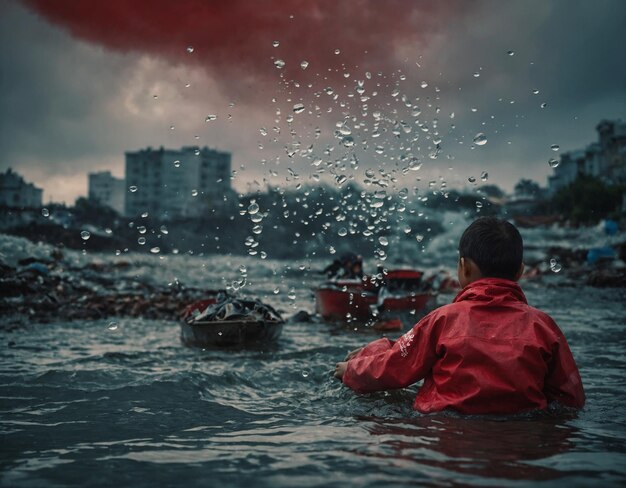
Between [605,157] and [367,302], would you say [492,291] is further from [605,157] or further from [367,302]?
[605,157]

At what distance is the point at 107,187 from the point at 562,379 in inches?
6168

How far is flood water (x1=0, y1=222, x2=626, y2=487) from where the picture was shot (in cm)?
295

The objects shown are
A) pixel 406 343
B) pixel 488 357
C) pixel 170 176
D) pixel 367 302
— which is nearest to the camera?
pixel 488 357

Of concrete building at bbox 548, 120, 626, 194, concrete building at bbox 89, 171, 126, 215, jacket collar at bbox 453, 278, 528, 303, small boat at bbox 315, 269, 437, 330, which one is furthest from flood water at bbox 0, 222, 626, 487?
concrete building at bbox 89, 171, 126, 215

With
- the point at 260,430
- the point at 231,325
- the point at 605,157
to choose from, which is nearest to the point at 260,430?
the point at 260,430

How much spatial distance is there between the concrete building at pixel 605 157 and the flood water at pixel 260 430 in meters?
75.8

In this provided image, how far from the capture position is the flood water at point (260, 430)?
9.67 ft

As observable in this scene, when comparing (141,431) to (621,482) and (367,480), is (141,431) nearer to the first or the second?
(367,480)

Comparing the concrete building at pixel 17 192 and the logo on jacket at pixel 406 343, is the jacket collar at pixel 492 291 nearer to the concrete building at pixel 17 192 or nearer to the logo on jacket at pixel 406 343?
the logo on jacket at pixel 406 343

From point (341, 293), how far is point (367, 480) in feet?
36.2

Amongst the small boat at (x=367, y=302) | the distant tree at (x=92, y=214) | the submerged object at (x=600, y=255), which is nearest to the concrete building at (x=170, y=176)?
the distant tree at (x=92, y=214)

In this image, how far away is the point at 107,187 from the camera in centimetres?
15012

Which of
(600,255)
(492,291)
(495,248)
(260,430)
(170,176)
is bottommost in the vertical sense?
(260,430)

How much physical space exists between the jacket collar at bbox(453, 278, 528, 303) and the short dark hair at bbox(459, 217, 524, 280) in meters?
0.10
